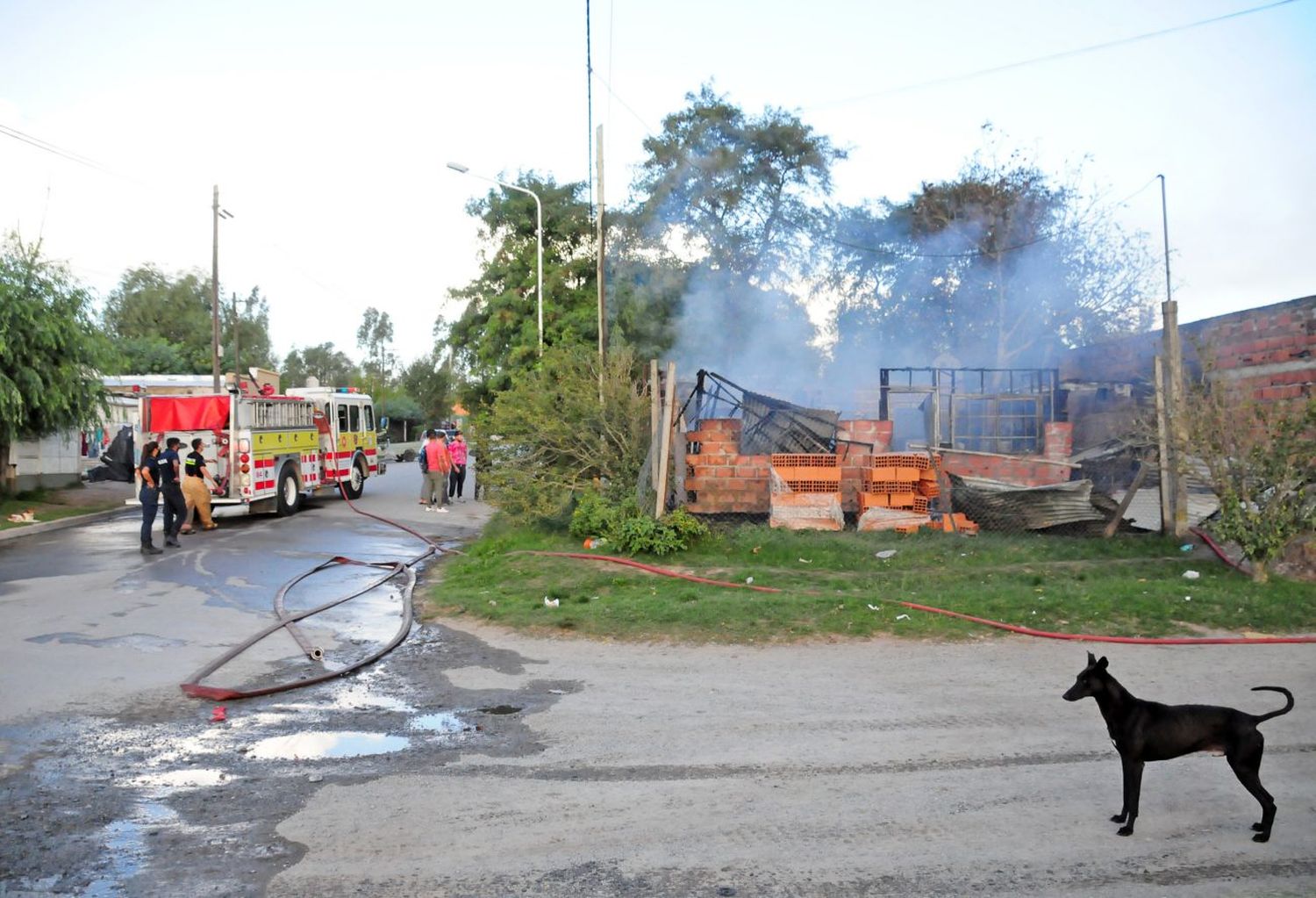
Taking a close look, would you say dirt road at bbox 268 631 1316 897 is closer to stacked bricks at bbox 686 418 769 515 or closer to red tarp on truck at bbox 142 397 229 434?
stacked bricks at bbox 686 418 769 515

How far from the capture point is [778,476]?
12836 mm

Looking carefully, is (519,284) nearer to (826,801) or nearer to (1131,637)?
(1131,637)

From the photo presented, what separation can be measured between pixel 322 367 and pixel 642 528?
76408 mm

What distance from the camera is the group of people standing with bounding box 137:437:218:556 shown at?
1481cm

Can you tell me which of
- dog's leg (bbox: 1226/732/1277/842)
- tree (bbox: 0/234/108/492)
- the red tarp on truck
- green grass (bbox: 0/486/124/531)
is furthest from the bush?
tree (bbox: 0/234/108/492)

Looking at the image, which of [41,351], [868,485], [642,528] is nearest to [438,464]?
[41,351]

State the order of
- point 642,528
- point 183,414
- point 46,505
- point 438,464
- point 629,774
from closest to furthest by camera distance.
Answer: point 629,774, point 642,528, point 183,414, point 438,464, point 46,505

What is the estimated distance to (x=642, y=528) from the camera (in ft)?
39.8

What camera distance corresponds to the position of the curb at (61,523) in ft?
57.9

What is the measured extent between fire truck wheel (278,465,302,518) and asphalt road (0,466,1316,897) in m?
11.5

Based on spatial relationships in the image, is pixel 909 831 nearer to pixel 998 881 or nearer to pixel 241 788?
pixel 998 881

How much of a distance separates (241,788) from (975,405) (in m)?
17.6

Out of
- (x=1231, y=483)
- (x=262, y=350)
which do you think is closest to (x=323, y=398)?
(x=1231, y=483)

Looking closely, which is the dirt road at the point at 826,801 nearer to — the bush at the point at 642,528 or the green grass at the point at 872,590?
the green grass at the point at 872,590
